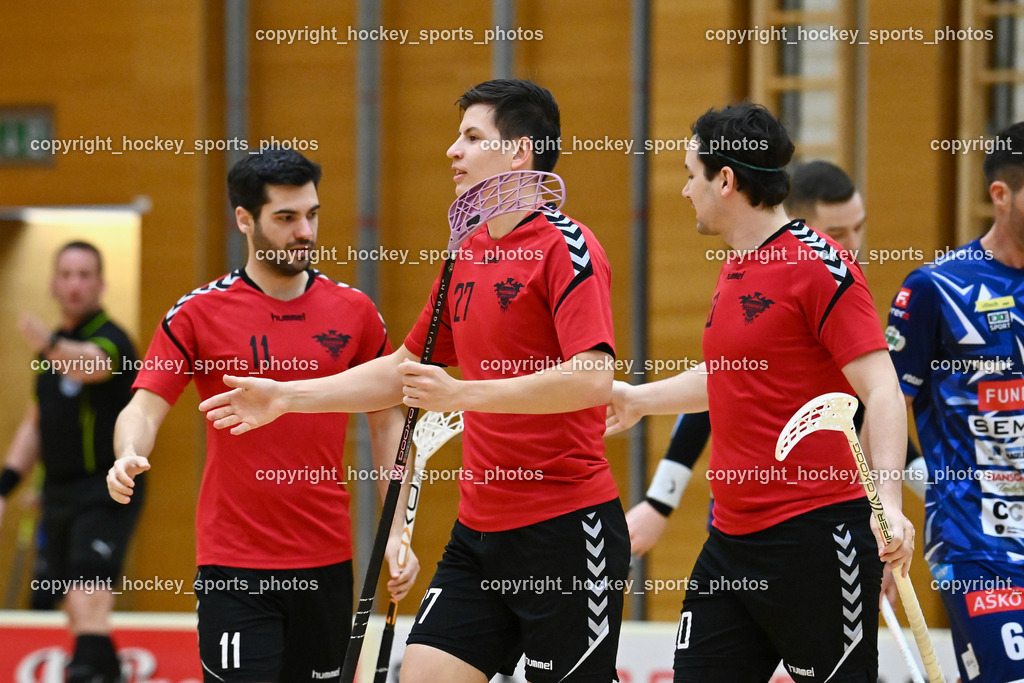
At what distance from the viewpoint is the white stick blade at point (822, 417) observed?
3.00 metres

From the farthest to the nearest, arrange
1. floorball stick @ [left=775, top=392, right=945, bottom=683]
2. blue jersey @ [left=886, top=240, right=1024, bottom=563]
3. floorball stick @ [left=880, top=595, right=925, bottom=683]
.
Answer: floorball stick @ [left=880, top=595, right=925, bottom=683], blue jersey @ [left=886, top=240, right=1024, bottom=563], floorball stick @ [left=775, top=392, right=945, bottom=683]

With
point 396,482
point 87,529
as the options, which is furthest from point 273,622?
point 87,529

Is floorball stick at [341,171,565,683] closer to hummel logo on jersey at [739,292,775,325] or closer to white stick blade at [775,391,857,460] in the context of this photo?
hummel logo on jersey at [739,292,775,325]

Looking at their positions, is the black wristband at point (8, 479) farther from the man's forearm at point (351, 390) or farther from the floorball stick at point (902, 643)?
the floorball stick at point (902, 643)

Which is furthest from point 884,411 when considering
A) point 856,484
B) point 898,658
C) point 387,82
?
point 387,82

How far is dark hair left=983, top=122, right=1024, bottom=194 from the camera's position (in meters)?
3.56

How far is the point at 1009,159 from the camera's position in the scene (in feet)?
11.8

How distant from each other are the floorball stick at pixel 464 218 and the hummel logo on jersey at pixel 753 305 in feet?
1.95

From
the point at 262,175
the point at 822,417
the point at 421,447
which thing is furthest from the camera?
the point at 262,175

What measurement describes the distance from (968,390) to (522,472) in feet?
4.68

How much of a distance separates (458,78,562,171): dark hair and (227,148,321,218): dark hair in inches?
41.0

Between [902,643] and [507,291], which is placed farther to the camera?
[902,643]

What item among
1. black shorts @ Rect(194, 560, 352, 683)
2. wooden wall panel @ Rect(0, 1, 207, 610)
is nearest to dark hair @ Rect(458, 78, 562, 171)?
black shorts @ Rect(194, 560, 352, 683)

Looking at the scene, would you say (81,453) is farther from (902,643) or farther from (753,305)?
(902,643)
